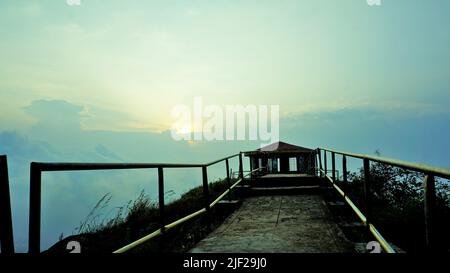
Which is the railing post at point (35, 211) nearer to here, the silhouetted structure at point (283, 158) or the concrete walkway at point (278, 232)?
the concrete walkway at point (278, 232)

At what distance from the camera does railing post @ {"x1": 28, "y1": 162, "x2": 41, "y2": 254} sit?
1.85 metres

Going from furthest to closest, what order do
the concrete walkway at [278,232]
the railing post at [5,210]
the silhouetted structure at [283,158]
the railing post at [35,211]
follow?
the silhouetted structure at [283,158] < the concrete walkway at [278,232] < the railing post at [35,211] < the railing post at [5,210]

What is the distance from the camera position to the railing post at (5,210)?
5.70 feet

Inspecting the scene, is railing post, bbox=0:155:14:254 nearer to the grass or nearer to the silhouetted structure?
the grass

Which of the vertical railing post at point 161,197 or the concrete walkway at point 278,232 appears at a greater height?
the vertical railing post at point 161,197

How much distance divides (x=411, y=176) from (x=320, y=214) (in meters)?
11.6

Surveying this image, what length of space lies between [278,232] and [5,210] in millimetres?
3928

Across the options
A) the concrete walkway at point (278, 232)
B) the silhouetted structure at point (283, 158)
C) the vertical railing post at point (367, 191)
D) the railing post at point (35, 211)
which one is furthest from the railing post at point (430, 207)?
the silhouetted structure at point (283, 158)

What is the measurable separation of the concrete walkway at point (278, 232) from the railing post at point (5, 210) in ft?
8.48

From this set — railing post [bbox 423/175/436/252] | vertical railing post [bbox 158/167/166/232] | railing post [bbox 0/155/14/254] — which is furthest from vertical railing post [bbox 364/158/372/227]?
railing post [bbox 0/155/14/254]

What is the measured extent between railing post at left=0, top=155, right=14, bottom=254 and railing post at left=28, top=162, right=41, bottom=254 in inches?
3.9
